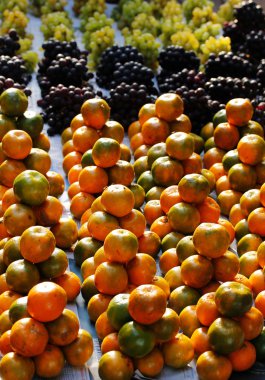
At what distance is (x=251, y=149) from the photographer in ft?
7.97

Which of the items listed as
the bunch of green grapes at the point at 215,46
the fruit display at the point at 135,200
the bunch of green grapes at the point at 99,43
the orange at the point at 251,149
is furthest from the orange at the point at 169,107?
the bunch of green grapes at the point at 99,43

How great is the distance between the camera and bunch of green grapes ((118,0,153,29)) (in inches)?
144

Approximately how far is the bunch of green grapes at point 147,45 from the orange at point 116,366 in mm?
1863

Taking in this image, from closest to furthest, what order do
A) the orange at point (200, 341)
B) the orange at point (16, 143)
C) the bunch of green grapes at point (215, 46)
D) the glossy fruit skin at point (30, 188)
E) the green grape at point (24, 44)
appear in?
the orange at point (200, 341), the glossy fruit skin at point (30, 188), the orange at point (16, 143), the bunch of green grapes at point (215, 46), the green grape at point (24, 44)

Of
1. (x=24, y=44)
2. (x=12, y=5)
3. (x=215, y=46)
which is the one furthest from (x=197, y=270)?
(x=12, y=5)

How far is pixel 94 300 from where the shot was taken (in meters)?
1.97

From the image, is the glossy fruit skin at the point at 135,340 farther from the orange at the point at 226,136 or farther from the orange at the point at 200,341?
the orange at the point at 226,136

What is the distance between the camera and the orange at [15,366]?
68.0 inches

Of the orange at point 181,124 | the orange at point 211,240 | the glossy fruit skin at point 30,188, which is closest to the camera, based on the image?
the orange at point 211,240

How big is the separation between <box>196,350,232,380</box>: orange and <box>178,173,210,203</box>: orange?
0.53 meters

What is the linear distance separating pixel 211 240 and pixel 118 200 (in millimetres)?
318

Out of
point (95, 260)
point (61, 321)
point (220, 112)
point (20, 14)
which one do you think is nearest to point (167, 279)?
point (95, 260)

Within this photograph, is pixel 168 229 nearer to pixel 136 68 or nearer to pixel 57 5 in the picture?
pixel 136 68

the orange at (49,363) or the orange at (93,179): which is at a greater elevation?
the orange at (93,179)
